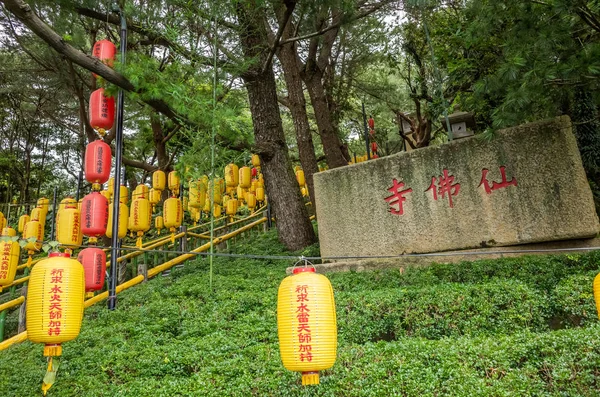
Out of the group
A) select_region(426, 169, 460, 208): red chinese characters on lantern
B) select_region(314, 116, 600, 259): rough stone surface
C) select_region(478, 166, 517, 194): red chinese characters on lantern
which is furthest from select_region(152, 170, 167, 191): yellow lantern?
select_region(478, 166, 517, 194): red chinese characters on lantern

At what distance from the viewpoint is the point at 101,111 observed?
5.86 m

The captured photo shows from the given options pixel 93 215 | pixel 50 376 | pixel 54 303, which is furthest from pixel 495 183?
pixel 93 215

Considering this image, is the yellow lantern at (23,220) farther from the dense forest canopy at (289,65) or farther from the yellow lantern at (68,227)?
the yellow lantern at (68,227)

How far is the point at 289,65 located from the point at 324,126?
166cm

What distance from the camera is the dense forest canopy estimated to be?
399 cm

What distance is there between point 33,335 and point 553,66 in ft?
17.3

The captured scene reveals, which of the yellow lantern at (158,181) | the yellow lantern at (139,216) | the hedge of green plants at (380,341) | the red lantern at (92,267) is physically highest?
the yellow lantern at (158,181)

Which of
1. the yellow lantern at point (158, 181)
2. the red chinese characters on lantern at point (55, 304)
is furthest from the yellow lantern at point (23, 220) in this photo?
the red chinese characters on lantern at point (55, 304)

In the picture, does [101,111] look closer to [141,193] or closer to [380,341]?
[141,193]

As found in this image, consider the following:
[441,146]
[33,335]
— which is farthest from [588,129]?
[33,335]

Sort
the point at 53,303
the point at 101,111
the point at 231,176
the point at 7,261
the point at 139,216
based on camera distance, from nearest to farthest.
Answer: the point at 53,303, the point at 101,111, the point at 7,261, the point at 139,216, the point at 231,176

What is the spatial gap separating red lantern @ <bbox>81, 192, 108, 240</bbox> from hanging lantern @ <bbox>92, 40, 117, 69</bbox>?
6.30 feet

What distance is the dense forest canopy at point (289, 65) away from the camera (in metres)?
3.99

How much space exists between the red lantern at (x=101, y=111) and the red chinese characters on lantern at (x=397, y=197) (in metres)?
4.41
